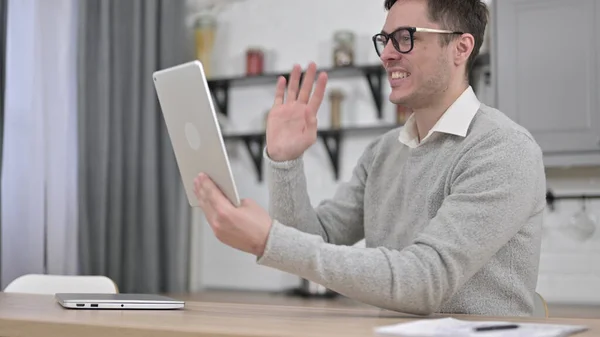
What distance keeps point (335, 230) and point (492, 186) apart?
0.55m

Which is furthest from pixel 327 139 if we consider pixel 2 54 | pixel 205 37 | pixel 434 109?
pixel 434 109

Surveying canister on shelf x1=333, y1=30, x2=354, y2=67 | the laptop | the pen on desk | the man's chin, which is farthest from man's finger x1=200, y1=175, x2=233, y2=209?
canister on shelf x1=333, y1=30, x2=354, y2=67

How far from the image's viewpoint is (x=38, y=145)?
313cm

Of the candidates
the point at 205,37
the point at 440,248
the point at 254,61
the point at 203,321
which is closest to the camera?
the point at 203,321

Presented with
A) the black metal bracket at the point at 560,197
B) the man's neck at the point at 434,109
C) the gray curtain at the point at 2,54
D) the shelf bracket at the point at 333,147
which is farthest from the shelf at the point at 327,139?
the man's neck at the point at 434,109

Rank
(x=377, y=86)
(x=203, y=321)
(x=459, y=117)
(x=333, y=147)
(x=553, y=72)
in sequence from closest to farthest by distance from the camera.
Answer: (x=203, y=321) → (x=459, y=117) → (x=553, y=72) → (x=377, y=86) → (x=333, y=147)

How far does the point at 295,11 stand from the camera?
393 centimetres

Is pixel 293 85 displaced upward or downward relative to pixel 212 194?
upward

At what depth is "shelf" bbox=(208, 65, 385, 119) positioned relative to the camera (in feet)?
12.0

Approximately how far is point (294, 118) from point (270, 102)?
256 cm

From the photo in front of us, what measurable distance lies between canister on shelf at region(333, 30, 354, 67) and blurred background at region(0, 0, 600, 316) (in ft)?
0.04

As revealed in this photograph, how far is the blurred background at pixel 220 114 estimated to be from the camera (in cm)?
308

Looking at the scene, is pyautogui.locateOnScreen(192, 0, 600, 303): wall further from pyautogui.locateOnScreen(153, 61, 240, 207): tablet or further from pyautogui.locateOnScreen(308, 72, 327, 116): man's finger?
pyautogui.locateOnScreen(153, 61, 240, 207): tablet

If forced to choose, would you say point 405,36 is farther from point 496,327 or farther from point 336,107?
point 336,107
